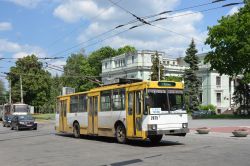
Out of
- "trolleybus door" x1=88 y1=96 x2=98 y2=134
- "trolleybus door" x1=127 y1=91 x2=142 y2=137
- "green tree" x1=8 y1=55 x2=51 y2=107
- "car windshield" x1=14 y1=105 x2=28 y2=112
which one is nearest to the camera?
"trolleybus door" x1=127 y1=91 x2=142 y2=137

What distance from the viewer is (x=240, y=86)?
233 ft

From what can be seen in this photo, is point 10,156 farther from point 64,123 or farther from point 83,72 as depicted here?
point 83,72

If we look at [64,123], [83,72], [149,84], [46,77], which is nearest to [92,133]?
[64,123]

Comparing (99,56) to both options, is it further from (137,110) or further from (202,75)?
(137,110)


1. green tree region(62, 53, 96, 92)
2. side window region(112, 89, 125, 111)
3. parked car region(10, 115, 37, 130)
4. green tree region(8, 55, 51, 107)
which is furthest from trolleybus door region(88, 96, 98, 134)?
green tree region(62, 53, 96, 92)

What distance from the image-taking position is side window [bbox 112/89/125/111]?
2100cm

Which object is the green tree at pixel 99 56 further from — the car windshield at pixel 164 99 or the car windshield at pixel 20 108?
the car windshield at pixel 164 99

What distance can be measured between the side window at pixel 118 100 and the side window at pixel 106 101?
507mm

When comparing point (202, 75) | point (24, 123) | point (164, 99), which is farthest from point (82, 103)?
point (202, 75)

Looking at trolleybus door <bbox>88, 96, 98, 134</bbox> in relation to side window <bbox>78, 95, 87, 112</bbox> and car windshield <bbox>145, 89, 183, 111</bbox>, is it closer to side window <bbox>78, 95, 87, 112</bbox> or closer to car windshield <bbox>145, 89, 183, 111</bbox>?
side window <bbox>78, 95, 87, 112</bbox>

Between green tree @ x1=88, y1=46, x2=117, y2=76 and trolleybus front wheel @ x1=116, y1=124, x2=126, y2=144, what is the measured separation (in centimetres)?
10180

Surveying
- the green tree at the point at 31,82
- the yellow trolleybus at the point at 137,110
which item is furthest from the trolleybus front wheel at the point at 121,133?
the green tree at the point at 31,82

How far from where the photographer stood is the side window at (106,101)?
887 inches

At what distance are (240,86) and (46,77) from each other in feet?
138
